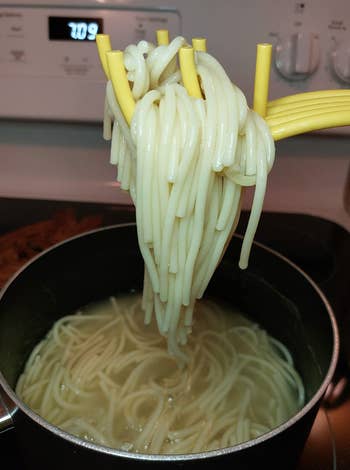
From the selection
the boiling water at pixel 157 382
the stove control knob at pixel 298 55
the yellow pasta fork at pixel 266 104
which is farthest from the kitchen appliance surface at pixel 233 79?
the yellow pasta fork at pixel 266 104

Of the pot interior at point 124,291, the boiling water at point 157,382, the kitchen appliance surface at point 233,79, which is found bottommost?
the boiling water at point 157,382

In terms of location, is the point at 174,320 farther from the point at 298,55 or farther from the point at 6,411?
the point at 298,55

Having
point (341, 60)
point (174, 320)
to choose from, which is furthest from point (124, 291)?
point (341, 60)

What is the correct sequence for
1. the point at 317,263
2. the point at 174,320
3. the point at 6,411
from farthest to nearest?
the point at 317,263 → the point at 174,320 → the point at 6,411

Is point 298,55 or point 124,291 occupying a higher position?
point 298,55

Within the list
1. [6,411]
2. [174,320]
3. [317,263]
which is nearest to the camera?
[6,411]

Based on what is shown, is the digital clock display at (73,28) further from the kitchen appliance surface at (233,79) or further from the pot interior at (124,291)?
the pot interior at (124,291)

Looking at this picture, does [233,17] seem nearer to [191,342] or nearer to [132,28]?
[132,28]
